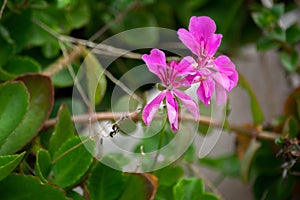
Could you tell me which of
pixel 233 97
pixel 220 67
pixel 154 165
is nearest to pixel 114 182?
pixel 154 165

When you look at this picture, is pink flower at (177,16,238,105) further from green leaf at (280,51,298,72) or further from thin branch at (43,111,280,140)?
green leaf at (280,51,298,72)

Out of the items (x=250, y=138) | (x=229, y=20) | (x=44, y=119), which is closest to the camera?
(x=44, y=119)

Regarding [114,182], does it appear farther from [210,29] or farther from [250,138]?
[250,138]

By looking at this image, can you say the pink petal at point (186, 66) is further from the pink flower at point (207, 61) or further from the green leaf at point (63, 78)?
the green leaf at point (63, 78)

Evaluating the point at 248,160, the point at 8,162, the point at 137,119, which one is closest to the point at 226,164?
the point at 248,160

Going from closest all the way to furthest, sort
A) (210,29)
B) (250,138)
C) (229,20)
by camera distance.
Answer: (210,29)
(250,138)
(229,20)

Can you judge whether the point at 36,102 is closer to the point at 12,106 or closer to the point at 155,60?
the point at 12,106
